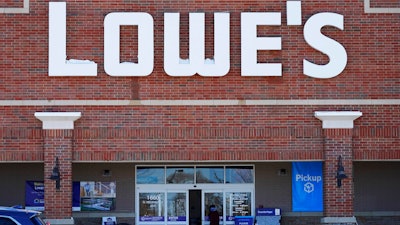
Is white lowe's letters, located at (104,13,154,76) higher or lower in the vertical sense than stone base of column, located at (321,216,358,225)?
higher

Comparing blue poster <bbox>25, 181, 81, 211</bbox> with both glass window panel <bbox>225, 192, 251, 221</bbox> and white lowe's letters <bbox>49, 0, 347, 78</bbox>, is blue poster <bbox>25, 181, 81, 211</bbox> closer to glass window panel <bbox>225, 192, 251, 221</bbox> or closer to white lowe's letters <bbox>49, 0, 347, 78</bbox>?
glass window panel <bbox>225, 192, 251, 221</bbox>

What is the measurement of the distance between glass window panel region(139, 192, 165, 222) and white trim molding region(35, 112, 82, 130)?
16.8 ft

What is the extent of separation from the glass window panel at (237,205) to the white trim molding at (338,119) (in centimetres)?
515

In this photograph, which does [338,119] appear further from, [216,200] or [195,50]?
[216,200]

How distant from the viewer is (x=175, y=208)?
91.4 feet

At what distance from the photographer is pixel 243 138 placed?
24000 mm

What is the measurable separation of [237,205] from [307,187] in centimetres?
240

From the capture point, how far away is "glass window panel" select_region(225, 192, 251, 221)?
2786 cm

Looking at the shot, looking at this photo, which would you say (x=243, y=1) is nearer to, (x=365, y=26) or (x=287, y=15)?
(x=287, y=15)

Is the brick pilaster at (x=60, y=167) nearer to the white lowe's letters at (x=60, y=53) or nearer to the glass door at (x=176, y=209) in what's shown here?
the white lowe's letters at (x=60, y=53)

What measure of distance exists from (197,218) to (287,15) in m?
7.81

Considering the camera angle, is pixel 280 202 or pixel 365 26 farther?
pixel 280 202

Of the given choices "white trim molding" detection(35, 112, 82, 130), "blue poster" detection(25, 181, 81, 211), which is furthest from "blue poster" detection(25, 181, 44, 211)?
"white trim molding" detection(35, 112, 82, 130)

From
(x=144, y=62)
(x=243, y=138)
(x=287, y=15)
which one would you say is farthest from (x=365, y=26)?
(x=144, y=62)
